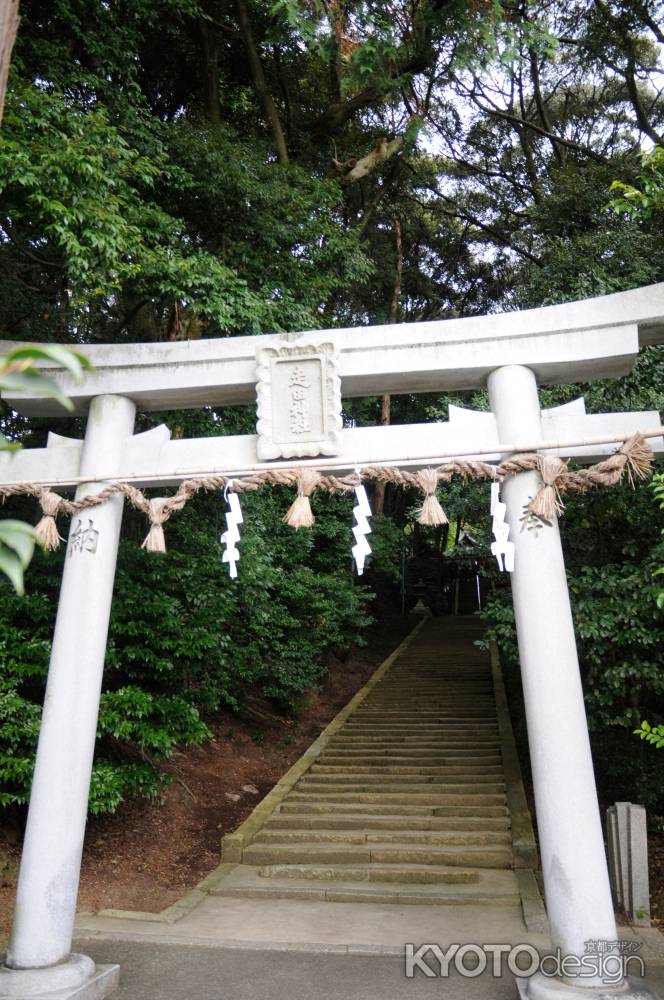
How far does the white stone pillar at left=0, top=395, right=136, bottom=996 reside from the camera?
398 centimetres

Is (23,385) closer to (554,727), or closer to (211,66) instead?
(554,727)

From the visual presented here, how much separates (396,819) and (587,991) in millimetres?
4581

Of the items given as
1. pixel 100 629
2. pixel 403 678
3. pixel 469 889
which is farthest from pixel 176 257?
pixel 403 678

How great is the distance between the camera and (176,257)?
7023mm

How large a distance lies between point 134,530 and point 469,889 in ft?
16.8

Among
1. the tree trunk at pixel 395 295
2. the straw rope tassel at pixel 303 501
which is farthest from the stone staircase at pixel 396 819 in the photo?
the tree trunk at pixel 395 295

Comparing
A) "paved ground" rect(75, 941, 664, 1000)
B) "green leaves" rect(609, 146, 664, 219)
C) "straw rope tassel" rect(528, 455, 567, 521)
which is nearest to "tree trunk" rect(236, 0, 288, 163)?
"green leaves" rect(609, 146, 664, 219)

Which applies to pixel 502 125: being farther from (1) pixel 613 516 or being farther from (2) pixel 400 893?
(2) pixel 400 893

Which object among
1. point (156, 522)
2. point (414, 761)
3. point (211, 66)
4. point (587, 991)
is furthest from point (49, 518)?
point (211, 66)

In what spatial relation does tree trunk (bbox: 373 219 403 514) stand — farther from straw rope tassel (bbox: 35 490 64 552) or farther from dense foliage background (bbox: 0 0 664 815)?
straw rope tassel (bbox: 35 490 64 552)

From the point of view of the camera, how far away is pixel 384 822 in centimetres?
789

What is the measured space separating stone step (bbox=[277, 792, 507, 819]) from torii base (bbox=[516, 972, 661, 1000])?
4489 millimetres

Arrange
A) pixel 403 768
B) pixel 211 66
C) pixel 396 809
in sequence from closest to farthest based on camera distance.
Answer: pixel 396 809 < pixel 403 768 < pixel 211 66

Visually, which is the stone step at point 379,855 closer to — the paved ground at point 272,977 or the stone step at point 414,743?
the paved ground at point 272,977
